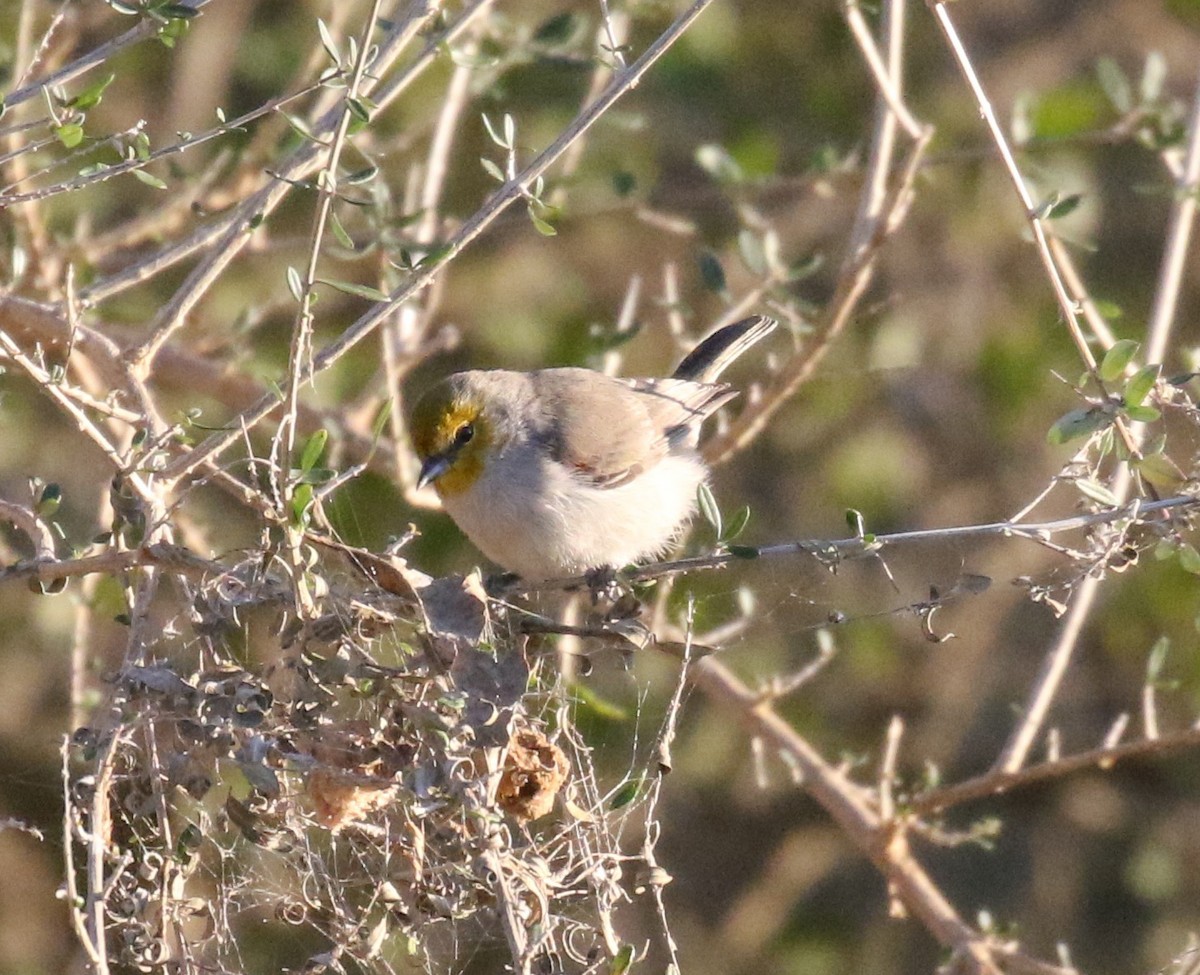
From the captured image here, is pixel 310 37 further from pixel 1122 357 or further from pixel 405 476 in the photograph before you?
pixel 1122 357

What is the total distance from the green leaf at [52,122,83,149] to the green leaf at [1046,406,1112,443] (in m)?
1.60

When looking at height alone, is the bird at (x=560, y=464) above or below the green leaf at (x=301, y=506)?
below

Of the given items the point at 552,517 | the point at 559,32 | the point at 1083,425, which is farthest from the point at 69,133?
the point at 559,32

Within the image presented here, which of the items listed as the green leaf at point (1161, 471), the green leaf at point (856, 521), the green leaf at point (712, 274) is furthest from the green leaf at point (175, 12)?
the green leaf at point (712, 274)

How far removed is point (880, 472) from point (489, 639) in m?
5.26

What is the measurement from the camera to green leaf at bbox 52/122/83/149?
2.34 meters

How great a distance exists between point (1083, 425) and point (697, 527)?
275cm

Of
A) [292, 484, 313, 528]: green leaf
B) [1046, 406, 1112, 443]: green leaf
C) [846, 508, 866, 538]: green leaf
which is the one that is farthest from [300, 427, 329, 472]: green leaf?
[1046, 406, 1112, 443]: green leaf

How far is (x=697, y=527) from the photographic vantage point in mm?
5055

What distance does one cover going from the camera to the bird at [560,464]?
4.02 metres

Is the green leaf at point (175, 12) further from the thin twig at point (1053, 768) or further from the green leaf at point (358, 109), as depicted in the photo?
the thin twig at point (1053, 768)

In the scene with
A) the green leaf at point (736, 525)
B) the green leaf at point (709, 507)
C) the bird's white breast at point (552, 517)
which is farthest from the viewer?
the bird's white breast at point (552, 517)

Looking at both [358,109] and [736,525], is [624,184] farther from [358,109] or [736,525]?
[358,109]

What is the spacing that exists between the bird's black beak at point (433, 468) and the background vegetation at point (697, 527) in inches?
8.8
